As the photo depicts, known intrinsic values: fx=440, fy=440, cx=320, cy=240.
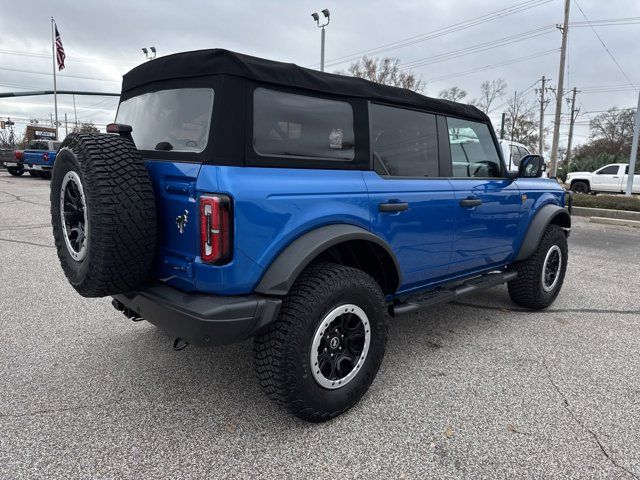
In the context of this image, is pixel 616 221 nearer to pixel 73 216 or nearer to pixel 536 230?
pixel 536 230

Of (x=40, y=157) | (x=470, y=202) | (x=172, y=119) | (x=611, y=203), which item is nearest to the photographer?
(x=172, y=119)

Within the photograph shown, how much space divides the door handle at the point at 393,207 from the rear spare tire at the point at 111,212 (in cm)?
133

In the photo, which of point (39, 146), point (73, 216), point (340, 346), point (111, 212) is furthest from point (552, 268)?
point (39, 146)

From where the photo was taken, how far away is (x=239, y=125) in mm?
2193

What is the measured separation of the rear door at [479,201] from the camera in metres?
3.44

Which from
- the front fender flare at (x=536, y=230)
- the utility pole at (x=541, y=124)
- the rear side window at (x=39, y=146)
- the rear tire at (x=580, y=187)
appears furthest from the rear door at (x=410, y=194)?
the utility pole at (x=541, y=124)

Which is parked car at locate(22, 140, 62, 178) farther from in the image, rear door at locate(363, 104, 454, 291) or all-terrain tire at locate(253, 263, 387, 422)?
all-terrain tire at locate(253, 263, 387, 422)

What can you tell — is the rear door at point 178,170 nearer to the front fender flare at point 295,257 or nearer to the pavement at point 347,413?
the front fender flare at point 295,257

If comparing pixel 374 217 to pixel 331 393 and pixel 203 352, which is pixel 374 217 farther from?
pixel 203 352

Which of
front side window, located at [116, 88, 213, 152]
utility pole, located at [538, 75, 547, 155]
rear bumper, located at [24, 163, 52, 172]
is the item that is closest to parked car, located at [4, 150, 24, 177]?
rear bumper, located at [24, 163, 52, 172]

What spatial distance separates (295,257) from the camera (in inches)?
88.7

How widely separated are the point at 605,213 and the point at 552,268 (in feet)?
31.4

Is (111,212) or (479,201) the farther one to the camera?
(479,201)

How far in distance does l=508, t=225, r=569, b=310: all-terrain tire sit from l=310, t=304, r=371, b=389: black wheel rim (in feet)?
7.84
